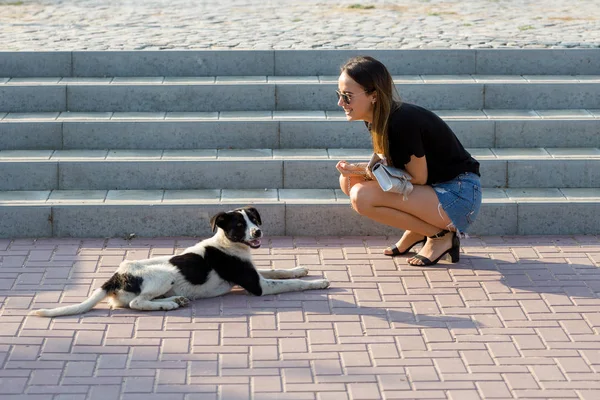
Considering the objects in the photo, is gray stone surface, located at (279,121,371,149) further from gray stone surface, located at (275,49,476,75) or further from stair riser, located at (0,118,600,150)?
gray stone surface, located at (275,49,476,75)

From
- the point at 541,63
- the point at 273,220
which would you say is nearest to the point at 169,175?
the point at 273,220

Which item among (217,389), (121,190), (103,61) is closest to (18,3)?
(103,61)

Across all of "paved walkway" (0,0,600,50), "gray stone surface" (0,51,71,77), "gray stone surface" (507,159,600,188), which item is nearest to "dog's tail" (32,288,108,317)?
"gray stone surface" (507,159,600,188)

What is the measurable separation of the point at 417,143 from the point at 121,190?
2701mm

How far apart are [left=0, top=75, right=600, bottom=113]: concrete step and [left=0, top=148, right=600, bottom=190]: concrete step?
0.89m

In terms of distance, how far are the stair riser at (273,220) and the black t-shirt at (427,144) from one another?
0.85 m

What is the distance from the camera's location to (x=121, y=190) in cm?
822

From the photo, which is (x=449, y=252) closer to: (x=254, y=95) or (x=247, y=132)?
(x=247, y=132)

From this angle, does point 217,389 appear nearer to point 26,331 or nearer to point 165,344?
point 165,344

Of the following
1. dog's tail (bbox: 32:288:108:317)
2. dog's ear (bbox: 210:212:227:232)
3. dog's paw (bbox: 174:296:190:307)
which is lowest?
dog's paw (bbox: 174:296:190:307)

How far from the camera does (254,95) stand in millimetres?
9164

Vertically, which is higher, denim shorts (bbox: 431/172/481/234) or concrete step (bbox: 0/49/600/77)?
concrete step (bbox: 0/49/600/77)

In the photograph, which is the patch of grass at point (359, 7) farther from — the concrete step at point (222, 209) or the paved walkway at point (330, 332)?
the paved walkway at point (330, 332)

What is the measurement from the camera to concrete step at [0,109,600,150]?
28.5 feet
